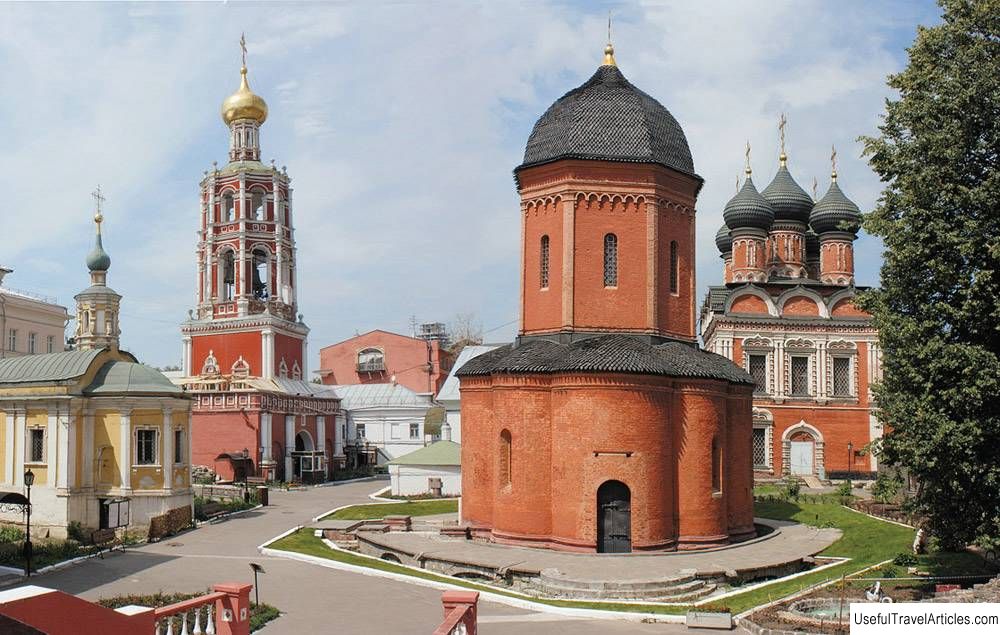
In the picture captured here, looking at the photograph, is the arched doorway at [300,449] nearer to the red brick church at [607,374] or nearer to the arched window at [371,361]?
the arched window at [371,361]

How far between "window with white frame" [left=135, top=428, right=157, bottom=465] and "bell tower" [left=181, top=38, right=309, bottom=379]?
62.8ft

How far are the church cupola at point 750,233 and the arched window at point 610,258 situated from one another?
69.4 feet

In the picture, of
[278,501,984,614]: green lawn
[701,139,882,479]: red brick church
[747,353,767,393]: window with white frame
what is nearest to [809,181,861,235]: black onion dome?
[701,139,882,479]: red brick church

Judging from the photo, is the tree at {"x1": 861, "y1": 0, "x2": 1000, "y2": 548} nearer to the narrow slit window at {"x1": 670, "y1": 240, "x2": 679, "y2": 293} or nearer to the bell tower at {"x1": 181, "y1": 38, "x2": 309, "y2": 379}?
the narrow slit window at {"x1": 670, "y1": 240, "x2": 679, "y2": 293}

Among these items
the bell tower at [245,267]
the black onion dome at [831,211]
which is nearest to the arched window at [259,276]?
the bell tower at [245,267]

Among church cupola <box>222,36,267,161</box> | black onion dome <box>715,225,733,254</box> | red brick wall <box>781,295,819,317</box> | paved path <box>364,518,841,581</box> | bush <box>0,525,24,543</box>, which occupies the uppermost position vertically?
church cupola <box>222,36,267,161</box>

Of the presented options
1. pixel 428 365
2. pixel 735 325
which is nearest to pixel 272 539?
pixel 735 325

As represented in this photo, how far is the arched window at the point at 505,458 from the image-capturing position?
23.4 metres

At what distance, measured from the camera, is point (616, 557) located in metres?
21.0

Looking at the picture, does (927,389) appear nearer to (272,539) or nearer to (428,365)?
(272,539)

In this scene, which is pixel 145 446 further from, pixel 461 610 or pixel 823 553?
pixel 461 610

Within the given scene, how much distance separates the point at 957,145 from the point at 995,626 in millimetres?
Answer: 7341

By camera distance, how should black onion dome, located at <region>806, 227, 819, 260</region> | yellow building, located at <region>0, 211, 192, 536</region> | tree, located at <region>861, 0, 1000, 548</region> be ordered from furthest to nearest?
black onion dome, located at <region>806, 227, 819, 260</region>, yellow building, located at <region>0, 211, 192, 536</region>, tree, located at <region>861, 0, 1000, 548</region>

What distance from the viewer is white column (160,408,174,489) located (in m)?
26.6
